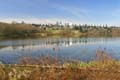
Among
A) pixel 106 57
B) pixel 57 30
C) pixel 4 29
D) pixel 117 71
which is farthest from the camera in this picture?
pixel 57 30

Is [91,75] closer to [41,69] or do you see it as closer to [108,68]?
[108,68]

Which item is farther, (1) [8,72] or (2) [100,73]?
(1) [8,72]

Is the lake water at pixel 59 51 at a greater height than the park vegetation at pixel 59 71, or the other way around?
the park vegetation at pixel 59 71

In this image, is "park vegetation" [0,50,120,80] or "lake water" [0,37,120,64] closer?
"park vegetation" [0,50,120,80]

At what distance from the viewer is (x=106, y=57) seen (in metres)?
8.94

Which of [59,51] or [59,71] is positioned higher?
[59,71]

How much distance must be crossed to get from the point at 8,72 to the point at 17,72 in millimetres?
295

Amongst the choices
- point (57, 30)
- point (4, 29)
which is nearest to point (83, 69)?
point (4, 29)

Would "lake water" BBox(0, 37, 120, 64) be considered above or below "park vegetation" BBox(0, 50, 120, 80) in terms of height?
below

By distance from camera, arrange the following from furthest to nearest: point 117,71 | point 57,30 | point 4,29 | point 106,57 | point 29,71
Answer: point 57,30
point 4,29
point 106,57
point 29,71
point 117,71

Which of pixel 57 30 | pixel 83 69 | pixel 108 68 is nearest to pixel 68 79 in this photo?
pixel 83 69

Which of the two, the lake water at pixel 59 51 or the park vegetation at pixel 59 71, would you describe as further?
the lake water at pixel 59 51

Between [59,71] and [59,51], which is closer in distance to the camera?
[59,71]

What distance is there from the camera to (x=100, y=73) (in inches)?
307
